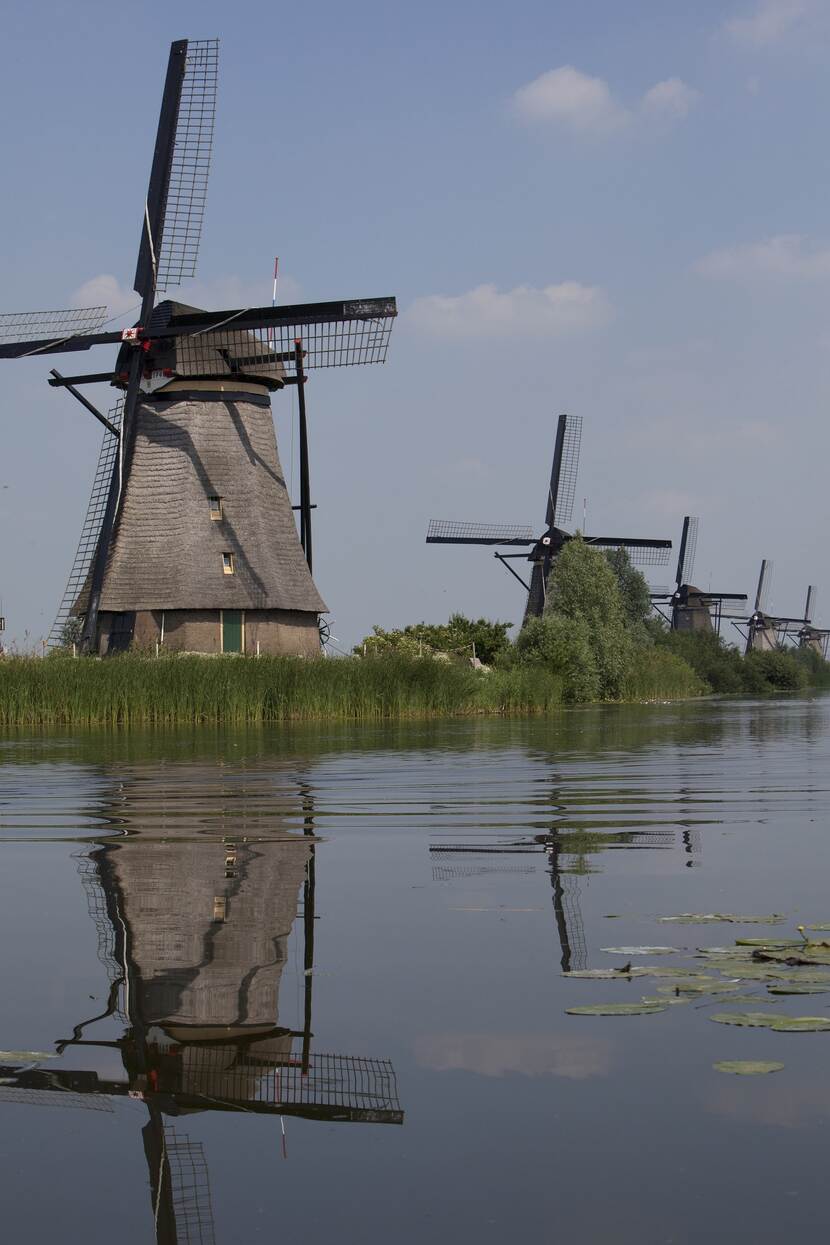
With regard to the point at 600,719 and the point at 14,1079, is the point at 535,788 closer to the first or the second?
the point at 14,1079

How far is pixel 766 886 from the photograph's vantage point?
7449mm

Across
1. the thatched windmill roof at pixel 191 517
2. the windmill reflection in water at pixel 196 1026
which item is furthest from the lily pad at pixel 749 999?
the thatched windmill roof at pixel 191 517

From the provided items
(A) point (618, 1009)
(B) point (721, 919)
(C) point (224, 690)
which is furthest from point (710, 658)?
(A) point (618, 1009)

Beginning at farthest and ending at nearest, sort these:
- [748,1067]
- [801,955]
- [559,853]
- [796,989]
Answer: [559,853] < [801,955] < [796,989] < [748,1067]

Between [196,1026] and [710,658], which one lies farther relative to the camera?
[710,658]

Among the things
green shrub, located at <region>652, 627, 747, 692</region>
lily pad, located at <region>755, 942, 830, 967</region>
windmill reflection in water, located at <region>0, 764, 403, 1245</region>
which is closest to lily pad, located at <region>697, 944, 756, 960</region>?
lily pad, located at <region>755, 942, 830, 967</region>

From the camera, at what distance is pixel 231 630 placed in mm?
35531

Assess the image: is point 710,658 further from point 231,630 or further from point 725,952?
point 725,952

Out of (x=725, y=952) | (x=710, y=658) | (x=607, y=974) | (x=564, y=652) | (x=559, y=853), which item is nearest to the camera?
(x=607, y=974)

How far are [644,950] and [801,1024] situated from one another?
3.84ft

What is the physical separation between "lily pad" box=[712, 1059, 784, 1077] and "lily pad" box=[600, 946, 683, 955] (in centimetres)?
144

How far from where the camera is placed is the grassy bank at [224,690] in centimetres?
2816

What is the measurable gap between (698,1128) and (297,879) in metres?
4.34

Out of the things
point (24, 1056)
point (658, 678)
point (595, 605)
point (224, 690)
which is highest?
point (595, 605)
